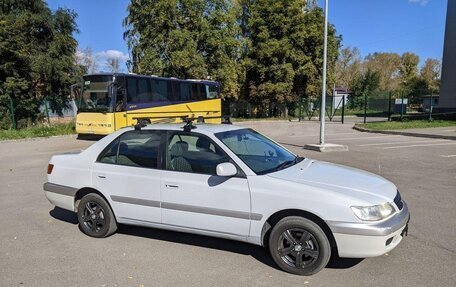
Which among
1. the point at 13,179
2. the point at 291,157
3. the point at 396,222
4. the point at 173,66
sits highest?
the point at 173,66

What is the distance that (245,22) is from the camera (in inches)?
1503

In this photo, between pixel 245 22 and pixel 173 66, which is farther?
pixel 245 22

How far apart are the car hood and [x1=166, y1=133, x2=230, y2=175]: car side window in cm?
69

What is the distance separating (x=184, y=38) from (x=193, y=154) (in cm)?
2638

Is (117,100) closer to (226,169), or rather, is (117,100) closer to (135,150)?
(135,150)

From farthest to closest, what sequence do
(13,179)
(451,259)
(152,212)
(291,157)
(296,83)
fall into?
(296,83), (13,179), (291,157), (152,212), (451,259)

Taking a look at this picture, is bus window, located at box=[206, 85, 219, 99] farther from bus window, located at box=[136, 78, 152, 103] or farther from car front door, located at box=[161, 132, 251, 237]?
car front door, located at box=[161, 132, 251, 237]

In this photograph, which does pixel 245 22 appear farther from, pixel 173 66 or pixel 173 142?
pixel 173 142

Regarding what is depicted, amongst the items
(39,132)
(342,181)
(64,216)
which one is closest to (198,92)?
(39,132)

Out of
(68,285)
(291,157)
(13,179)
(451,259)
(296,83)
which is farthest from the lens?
(296,83)

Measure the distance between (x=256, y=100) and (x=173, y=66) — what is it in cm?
967

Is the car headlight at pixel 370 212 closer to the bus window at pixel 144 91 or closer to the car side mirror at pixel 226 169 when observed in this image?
the car side mirror at pixel 226 169

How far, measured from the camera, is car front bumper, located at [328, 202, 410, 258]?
12.6 ft

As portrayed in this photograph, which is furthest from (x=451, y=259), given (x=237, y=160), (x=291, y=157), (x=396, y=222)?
(x=237, y=160)
